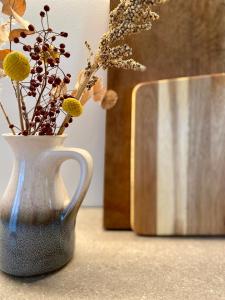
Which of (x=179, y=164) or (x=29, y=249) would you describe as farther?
(x=179, y=164)

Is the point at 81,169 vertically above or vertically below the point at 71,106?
below

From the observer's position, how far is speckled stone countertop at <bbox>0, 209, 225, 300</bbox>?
40 cm

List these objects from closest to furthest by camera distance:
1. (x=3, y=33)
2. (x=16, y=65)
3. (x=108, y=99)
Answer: (x=16, y=65), (x=3, y=33), (x=108, y=99)

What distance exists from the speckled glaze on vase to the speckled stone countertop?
0.03 meters

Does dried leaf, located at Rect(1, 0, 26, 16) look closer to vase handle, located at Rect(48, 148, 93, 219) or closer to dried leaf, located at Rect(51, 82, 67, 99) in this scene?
dried leaf, located at Rect(51, 82, 67, 99)

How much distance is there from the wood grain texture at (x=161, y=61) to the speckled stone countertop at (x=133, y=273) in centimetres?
11

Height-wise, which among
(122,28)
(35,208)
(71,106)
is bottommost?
(35,208)

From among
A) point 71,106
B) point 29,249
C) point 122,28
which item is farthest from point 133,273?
point 122,28

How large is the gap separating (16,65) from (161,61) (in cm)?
39

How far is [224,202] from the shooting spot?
0.63 m

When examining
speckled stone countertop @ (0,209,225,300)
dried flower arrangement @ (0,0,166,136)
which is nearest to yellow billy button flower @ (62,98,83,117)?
dried flower arrangement @ (0,0,166,136)

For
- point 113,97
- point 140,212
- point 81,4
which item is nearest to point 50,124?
point 113,97

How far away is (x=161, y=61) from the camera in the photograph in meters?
0.66

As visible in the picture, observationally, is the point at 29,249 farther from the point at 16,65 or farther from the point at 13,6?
the point at 13,6
